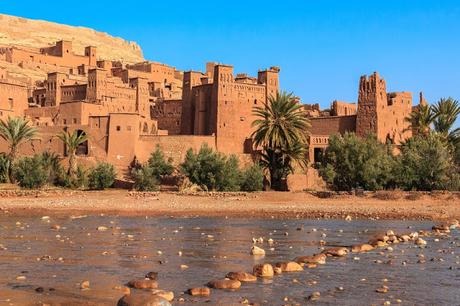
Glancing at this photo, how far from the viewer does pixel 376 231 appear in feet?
73.2

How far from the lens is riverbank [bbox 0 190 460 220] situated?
3027 centimetres

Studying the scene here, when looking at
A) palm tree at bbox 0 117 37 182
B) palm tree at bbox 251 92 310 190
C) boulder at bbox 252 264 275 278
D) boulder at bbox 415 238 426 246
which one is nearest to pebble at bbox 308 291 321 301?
boulder at bbox 252 264 275 278

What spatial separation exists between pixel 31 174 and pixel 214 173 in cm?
1107

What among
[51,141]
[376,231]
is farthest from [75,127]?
[376,231]

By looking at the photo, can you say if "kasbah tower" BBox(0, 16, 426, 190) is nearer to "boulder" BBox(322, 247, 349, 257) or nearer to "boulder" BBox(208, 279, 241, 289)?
"boulder" BBox(322, 247, 349, 257)

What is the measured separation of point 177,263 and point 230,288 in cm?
321

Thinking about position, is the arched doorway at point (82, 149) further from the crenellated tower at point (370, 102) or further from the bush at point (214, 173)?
the crenellated tower at point (370, 102)

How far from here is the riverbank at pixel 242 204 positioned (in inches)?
1192

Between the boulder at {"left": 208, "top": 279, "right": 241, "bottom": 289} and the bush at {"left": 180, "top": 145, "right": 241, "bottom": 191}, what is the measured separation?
2812 centimetres

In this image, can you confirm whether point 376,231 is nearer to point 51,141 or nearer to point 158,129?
point 51,141

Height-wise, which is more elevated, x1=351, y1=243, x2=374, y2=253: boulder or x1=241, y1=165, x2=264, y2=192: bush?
x1=241, y1=165, x2=264, y2=192: bush

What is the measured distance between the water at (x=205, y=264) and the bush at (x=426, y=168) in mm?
14744

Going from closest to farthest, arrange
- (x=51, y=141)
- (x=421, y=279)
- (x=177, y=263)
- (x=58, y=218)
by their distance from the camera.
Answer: (x=421, y=279)
(x=177, y=263)
(x=58, y=218)
(x=51, y=141)

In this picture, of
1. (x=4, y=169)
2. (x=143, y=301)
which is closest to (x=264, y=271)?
(x=143, y=301)
